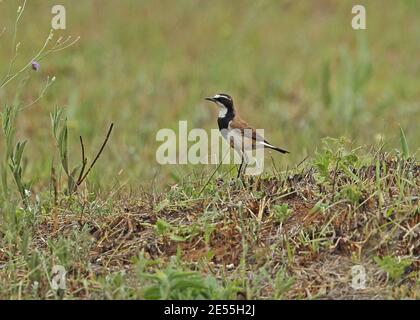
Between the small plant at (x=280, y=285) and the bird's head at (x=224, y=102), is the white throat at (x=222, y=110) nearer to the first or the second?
the bird's head at (x=224, y=102)

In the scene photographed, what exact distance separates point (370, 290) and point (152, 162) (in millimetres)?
4840

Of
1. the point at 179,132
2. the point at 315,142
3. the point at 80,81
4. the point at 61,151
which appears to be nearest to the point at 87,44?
the point at 80,81

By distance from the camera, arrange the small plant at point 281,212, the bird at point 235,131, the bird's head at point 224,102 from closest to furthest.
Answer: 1. the small plant at point 281,212
2. the bird at point 235,131
3. the bird's head at point 224,102

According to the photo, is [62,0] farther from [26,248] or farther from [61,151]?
[26,248]

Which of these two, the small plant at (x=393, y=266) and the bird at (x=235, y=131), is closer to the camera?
the small plant at (x=393, y=266)

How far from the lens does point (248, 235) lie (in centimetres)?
501

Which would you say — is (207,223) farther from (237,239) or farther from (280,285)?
(280,285)

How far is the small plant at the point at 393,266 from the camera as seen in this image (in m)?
4.63

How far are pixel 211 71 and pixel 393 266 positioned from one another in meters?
7.96

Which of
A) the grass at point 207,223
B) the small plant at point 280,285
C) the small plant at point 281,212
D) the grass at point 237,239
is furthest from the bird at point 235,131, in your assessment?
the small plant at point 280,285

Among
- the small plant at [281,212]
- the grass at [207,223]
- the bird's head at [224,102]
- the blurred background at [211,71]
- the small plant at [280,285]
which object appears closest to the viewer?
the small plant at [280,285]

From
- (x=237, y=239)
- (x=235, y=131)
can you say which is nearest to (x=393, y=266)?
(x=237, y=239)

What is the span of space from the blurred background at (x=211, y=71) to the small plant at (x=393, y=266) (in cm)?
391

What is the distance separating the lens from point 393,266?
4637 millimetres
